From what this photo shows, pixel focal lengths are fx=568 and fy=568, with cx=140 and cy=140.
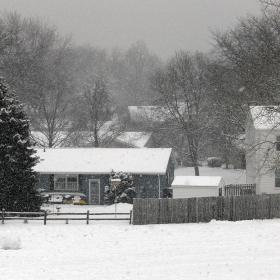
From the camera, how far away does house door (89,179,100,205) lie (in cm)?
4409

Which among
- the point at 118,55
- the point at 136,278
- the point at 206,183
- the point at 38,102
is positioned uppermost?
the point at 118,55

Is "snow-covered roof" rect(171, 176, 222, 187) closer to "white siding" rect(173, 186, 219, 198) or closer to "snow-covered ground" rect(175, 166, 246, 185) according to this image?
"white siding" rect(173, 186, 219, 198)

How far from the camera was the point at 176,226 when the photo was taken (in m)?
29.8

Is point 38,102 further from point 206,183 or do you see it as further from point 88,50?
point 88,50

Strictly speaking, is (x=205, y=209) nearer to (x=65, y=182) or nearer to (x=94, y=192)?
(x=94, y=192)

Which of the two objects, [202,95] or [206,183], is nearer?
[206,183]

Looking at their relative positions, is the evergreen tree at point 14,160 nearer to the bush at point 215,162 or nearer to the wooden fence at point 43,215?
the wooden fence at point 43,215

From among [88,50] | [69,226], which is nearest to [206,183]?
[69,226]

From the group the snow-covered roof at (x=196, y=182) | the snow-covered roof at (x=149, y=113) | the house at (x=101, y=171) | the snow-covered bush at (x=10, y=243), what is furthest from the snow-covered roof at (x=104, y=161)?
the snow-covered bush at (x=10, y=243)

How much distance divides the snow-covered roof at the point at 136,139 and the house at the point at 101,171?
18.8 m

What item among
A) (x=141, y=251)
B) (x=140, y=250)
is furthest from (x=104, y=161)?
(x=141, y=251)

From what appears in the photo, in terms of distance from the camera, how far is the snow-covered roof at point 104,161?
144 feet

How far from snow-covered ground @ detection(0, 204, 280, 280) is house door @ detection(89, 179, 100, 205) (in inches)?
470

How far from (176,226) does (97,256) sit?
862 centimetres
